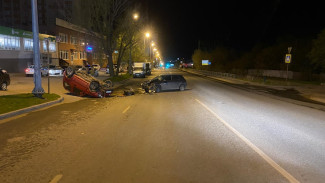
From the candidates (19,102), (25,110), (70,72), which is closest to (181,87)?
(70,72)

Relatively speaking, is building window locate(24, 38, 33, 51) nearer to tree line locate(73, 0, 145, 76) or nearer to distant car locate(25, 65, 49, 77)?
distant car locate(25, 65, 49, 77)

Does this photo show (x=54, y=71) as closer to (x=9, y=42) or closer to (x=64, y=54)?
(x=9, y=42)

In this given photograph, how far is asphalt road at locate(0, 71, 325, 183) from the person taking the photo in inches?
191

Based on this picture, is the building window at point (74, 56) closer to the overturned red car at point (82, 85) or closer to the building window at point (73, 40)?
the building window at point (73, 40)

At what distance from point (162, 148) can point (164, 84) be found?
1444 cm

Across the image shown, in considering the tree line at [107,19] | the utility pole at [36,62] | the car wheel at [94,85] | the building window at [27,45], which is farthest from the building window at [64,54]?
the utility pole at [36,62]

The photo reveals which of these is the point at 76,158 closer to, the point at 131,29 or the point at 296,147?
the point at 296,147

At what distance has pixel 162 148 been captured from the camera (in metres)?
6.39

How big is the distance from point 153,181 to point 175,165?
0.84 metres

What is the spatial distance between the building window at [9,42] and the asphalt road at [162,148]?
33.7 metres

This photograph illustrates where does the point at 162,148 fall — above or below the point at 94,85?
below

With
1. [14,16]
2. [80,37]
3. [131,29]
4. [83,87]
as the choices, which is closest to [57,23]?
[80,37]

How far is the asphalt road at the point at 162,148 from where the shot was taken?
485 centimetres

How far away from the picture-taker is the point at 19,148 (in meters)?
6.39
